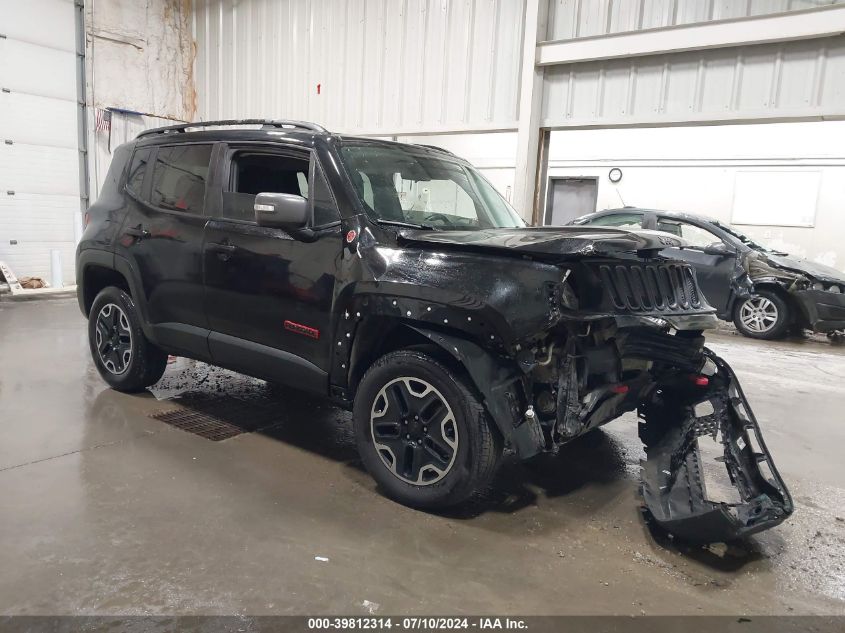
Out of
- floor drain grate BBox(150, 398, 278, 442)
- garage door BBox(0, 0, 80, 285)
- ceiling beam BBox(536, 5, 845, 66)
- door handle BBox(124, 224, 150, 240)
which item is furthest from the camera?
garage door BBox(0, 0, 80, 285)

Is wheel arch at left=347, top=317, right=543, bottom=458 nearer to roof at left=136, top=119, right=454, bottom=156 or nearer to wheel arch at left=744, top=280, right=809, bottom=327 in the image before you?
roof at left=136, top=119, right=454, bottom=156

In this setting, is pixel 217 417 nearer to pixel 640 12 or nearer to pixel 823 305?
→ pixel 640 12

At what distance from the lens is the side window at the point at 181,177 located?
3805mm

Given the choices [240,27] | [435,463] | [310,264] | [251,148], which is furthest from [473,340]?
[240,27]

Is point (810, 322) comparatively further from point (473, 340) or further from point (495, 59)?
point (473, 340)

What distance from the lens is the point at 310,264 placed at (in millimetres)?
3215

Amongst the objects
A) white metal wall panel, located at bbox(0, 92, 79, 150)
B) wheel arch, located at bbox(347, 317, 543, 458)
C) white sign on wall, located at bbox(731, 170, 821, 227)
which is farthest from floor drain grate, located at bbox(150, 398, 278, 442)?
white sign on wall, located at bbox(731, 170, 821, 227)

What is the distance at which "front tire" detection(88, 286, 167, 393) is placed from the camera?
14.2 feet

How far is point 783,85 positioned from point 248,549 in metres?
7.18

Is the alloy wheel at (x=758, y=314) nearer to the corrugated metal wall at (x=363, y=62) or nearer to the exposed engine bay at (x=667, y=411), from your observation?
the corrugated metal wall at (x=363, y=62)

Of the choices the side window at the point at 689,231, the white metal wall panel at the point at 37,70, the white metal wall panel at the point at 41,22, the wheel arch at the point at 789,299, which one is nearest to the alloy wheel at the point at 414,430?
the side window at the point at 689,231

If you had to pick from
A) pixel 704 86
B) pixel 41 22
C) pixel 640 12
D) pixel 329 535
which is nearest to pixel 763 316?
pixel 704 86

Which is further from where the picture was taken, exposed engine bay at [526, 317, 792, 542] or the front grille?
the front grille

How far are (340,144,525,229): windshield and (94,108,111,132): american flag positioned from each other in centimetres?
914
